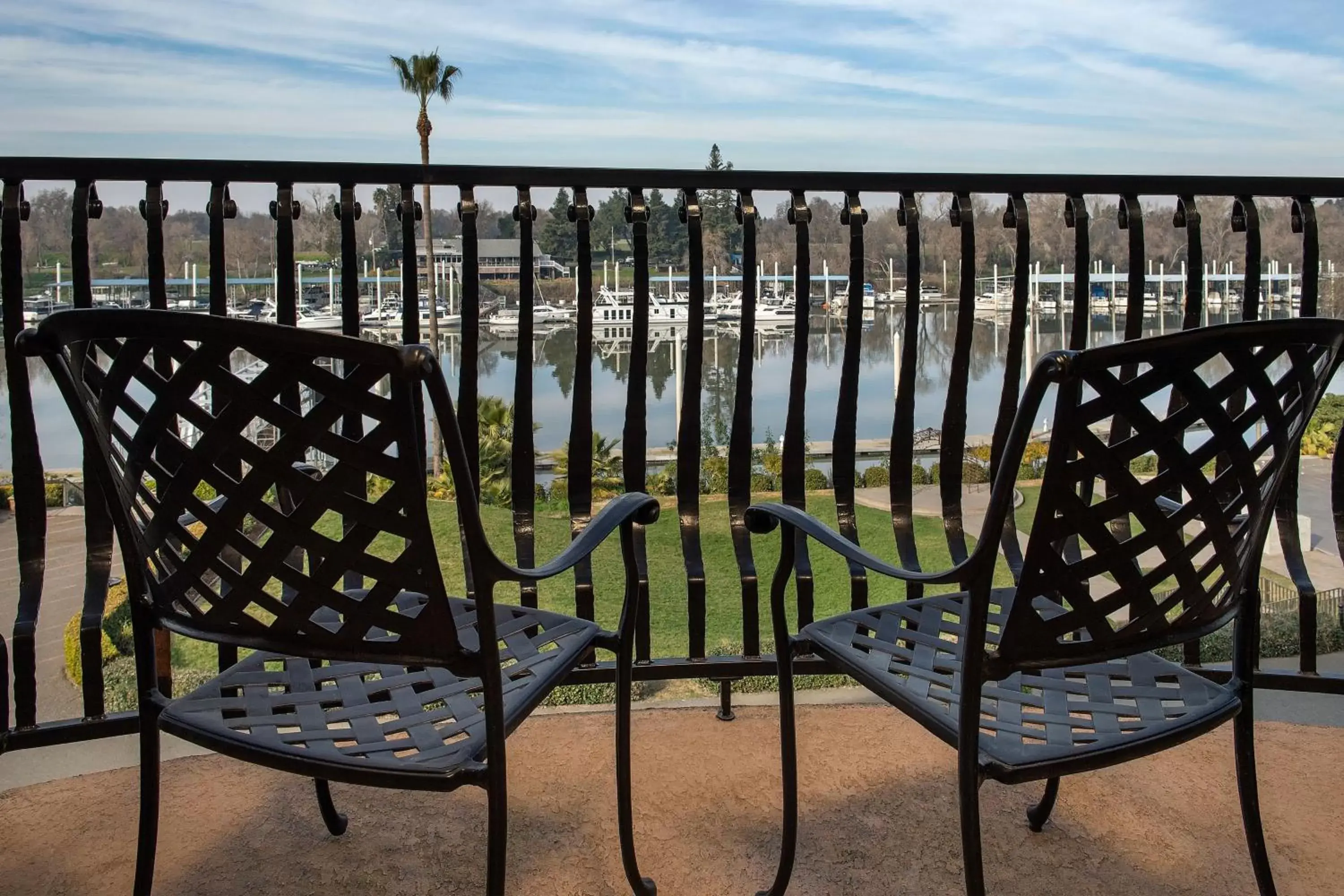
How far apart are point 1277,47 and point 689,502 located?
3182 inches

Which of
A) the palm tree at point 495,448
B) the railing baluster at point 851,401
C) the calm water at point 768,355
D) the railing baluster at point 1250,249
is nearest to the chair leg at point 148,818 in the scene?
the calm water at point 768,355

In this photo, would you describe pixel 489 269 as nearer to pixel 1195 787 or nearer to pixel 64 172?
pixel 64 172

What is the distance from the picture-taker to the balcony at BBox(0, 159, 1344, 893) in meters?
1.86

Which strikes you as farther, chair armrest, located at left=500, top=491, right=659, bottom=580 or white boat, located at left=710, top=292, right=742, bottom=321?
white boat, located at left=710, top=292, right=742, bottom=321

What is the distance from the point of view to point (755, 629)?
2287 millimetres

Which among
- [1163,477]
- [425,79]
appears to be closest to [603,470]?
[425,79]

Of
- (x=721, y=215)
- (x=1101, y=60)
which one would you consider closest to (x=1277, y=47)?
(x=1101, y=60)

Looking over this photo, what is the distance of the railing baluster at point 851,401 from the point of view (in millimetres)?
2332

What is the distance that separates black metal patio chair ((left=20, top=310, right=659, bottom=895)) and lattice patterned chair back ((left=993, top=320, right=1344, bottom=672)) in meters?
0.58

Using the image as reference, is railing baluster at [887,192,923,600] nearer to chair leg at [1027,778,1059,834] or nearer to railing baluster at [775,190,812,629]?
railing baluster at [775,190,812,629]

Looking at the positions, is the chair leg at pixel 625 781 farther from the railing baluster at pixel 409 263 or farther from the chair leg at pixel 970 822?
the railing baluster at pixel 409 263

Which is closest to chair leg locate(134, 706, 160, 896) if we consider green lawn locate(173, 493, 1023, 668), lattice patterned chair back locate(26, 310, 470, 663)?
lattice patterned chair back locate(26, 310, 470, 663)

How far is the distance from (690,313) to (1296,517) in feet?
4.89

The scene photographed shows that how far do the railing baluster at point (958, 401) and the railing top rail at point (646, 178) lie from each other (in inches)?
6.0
